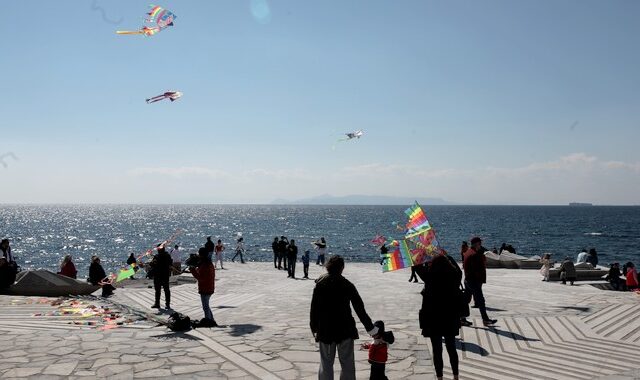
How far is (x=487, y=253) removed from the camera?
2416cm

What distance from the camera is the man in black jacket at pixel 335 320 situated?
576cm

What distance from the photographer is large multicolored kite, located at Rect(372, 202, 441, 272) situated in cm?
734

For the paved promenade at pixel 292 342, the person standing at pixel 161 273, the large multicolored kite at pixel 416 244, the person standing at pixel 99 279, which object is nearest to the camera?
the paved promenade at pixel 292 342

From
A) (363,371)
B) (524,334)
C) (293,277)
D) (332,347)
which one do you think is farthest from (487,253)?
(332,347)

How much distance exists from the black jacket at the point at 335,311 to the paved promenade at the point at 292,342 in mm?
1499

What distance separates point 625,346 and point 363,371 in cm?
500

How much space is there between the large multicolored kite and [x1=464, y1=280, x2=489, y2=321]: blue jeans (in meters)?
2.76

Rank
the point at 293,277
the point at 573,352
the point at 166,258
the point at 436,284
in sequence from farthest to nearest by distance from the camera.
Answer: the point at 293,277, the point at 166,258, the point at 573,352, the point at 436,284

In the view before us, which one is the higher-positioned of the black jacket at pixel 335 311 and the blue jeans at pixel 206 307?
the black jacket at pixel 335 311

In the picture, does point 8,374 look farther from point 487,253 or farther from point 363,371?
point 487,253

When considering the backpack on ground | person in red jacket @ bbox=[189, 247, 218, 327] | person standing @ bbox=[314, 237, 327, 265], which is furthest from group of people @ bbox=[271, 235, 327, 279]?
the backpack on ground

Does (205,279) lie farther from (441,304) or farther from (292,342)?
(441,304)

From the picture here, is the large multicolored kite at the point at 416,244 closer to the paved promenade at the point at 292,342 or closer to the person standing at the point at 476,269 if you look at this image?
the paved promenade at the point at 292,342

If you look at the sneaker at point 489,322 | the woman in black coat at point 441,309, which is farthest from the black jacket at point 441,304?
the sneaker at point 489,322
